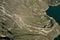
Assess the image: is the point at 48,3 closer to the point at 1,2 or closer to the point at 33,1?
the point at 33,1

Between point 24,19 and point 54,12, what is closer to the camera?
point 24,19

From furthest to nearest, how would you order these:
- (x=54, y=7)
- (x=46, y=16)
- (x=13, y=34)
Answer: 1. (x=54, y=7)
2. (x=46, y=16)
3. (x=13, y=34)

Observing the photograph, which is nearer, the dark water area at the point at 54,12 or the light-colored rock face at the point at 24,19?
the light-colored rock face at the point at 24,19

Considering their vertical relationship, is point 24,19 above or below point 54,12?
below

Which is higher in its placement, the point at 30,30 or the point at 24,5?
the point at 24,5

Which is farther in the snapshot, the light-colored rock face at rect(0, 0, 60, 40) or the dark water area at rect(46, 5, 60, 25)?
the dark water area at rect(46, 5, 60, 25)

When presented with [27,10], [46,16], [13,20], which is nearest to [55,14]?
[46,16]

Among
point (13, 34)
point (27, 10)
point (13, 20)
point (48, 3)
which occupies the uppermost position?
point (48, 3)

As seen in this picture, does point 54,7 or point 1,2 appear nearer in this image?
point 1,2
